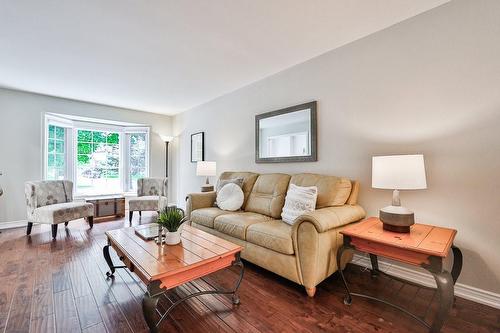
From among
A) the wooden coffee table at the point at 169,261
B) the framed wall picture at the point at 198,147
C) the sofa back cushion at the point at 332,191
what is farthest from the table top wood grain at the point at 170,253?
the framed wall picture at the point at 198,147

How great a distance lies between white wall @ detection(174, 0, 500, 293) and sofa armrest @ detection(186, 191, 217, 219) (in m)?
1.44

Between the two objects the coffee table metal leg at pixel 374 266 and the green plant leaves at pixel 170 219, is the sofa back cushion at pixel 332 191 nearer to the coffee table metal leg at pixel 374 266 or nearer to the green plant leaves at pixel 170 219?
the coffee table metal leg at pixel 374 266

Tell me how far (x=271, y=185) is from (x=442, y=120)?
5.80 ft

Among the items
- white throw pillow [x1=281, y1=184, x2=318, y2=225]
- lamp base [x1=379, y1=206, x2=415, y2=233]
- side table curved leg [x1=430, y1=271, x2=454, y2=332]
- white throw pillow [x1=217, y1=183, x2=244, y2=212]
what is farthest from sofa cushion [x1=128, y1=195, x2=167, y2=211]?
side table curved leg [x1=430, y1=271, x2=454, y2=332]

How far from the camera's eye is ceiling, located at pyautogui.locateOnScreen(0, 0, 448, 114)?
187 centimetres

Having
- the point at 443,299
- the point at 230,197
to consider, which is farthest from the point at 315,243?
the point at 230,197

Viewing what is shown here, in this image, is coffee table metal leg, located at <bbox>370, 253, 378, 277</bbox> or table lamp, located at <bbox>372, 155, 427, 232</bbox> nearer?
table lamp, located at <bbox>372, 155, 427, 232</bbox>

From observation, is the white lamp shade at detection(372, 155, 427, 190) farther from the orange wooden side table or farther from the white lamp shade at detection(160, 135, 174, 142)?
the white lamp shade at detection(160, 135, 174, 142)

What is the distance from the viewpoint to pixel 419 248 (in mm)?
1351

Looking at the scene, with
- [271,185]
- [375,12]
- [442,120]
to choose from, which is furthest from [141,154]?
[442,120]

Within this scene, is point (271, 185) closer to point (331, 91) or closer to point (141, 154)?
point (331, 91)

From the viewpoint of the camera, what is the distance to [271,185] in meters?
2.82

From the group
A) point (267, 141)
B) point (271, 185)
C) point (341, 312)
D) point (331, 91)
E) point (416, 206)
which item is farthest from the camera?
point (267, 141)

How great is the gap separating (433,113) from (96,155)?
19.6ft
